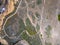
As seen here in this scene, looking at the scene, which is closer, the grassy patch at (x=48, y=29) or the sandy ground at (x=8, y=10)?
the sandy ground at (x=8, y=10)

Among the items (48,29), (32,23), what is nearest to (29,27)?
(32,23)

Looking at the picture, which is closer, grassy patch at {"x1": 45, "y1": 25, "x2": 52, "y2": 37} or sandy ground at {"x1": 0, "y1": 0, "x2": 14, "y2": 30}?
sandy ground at {"x1": 0, "y1": 0, "x2": 14, "y2": 30}

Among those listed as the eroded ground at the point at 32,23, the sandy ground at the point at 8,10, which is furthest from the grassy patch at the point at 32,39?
the sandy ground at the point at 8,10

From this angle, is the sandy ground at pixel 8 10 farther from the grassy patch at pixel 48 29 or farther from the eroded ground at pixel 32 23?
the grassy patch at pixel 48 29

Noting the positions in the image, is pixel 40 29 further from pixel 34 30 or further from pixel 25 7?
pixel 25 7

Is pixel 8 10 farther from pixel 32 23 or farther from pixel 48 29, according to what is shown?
pixel 48 29

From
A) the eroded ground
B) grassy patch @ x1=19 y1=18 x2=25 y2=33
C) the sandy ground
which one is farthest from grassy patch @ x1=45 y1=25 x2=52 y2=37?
the sandy ground

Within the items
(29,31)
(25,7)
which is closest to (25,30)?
(29,31)

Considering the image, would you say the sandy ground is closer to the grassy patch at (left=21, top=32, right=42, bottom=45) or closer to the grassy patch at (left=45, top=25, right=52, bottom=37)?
the grassy patch at (left=21, top=32, right=42, bottom=45)

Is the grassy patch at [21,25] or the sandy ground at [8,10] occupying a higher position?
the sandy ground at [8,10]

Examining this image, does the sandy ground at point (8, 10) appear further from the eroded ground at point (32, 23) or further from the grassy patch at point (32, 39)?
the grassy patch at point (32, 39)

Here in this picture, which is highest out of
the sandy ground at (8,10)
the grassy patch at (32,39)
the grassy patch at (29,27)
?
the sandy ground at (8,10)
